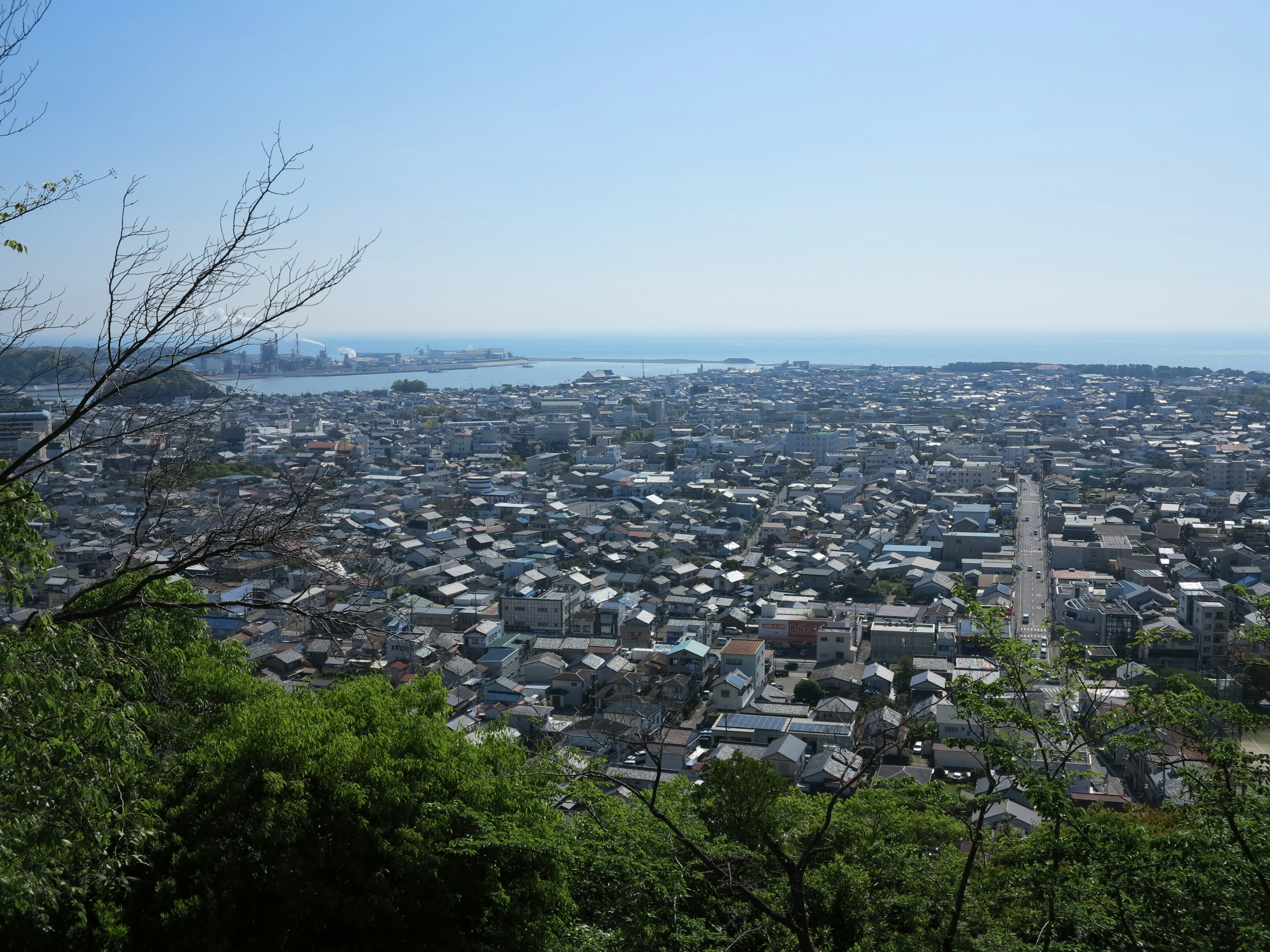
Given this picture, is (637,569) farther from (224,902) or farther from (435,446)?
(435,446)

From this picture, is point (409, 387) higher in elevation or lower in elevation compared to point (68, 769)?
higher

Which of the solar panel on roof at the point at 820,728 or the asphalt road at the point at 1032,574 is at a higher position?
the asphalt road at the point at 1032,574

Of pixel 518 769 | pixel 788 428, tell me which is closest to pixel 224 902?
pixel 518 769

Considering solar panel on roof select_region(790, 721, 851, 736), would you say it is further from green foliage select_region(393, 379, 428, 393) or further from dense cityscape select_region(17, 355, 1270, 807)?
green foliage select_region(393, 379, 428, 393)

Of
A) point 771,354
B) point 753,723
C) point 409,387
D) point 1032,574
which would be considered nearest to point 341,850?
point 753,723

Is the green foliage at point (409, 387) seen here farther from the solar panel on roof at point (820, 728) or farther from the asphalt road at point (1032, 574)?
the solar panel on roof at point (820, 728)

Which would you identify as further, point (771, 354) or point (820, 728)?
point (771, 354)

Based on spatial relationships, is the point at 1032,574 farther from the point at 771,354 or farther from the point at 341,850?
the point at 771,354

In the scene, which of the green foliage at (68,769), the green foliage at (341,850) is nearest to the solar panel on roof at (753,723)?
the green foliage at (341,850)
